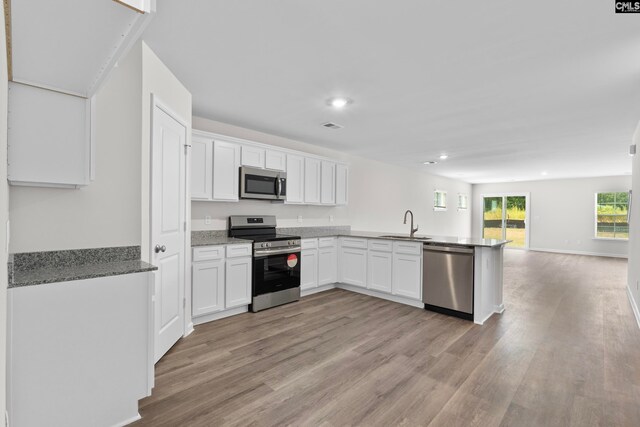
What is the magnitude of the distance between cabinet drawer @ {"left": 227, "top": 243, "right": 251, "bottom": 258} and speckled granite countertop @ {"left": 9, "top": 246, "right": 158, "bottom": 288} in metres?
1.45

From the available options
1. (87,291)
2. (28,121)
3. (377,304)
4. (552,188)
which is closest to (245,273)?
(377,304)

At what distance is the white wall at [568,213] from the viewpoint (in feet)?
29.6

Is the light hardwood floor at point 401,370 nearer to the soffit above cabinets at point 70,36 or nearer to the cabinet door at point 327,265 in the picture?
the cabinet door at point 327,265

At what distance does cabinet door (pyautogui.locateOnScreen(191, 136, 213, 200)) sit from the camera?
141 inches

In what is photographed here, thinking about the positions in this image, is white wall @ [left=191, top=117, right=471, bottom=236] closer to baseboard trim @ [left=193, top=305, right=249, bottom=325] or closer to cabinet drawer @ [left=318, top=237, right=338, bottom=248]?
cabinet drawer @ [left=318, top=237, right=338, bottom=248]

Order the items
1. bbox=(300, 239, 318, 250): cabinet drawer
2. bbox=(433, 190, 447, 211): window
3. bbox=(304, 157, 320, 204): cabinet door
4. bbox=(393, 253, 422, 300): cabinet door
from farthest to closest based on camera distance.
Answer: bbox=(433, 190, 447, 211): window < bbox=(304, 157, 320, 204): cabinet door < bbox=(300, 239, 318, 250): cabinet drawer < bbox=(393, 253, 422, 300): cabinet door

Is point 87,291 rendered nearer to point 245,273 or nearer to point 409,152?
point 245,273

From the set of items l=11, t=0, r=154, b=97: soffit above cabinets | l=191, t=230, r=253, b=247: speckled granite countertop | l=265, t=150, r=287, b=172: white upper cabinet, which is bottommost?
l=191, t=230, r=253, b=247: speckled granite countertop

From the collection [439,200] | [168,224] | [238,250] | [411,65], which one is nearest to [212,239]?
[238,250]

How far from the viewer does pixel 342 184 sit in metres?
5.61

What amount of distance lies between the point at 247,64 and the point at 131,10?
175 centimetres

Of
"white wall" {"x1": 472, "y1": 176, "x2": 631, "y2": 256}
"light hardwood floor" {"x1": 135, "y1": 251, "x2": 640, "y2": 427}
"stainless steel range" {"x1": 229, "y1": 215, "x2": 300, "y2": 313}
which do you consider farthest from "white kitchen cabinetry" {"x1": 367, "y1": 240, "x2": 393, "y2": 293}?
"white wall" {"x1": 472, "y1": 176, "x2": 631, "y2": 256}

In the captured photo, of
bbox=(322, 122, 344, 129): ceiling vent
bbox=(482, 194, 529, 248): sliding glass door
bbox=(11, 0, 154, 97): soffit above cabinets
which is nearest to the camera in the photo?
bbox=(11, 0, 154, 97): soffit above cabinets

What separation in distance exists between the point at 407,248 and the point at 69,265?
3.56 m
